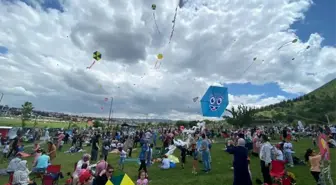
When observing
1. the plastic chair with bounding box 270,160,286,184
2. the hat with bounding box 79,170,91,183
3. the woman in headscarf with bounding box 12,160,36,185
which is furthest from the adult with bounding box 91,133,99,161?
the plastic chair with bounding box 270,160,286,184

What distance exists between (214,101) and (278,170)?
7402 mm

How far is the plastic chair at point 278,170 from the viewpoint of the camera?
7.71 meters

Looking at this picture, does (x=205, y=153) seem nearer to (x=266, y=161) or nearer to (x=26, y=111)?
(x=266, y=161)

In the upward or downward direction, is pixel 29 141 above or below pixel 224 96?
below

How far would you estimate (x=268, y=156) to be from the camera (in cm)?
812

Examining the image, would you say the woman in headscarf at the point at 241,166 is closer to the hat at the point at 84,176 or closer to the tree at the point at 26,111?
the hat at the point at 84,176

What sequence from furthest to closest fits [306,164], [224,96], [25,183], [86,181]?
[224,96]
[306,164]
[86,181]
[25,183]

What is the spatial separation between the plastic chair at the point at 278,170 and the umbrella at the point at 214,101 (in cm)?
708

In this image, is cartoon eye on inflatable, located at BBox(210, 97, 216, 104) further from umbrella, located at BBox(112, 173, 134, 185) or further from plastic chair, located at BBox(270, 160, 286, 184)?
umbrella, located at BBox(112, 173, 134, 185)

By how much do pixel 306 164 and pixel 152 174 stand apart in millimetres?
8491

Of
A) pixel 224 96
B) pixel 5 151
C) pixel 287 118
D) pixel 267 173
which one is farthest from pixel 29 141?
pixel 287 118

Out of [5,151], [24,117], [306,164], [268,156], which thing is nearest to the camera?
[268,156]

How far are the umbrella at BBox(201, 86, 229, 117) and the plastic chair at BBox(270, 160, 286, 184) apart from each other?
23.2 feet

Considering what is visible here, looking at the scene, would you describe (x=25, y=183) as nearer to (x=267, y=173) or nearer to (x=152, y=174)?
(x=152, y=174)
